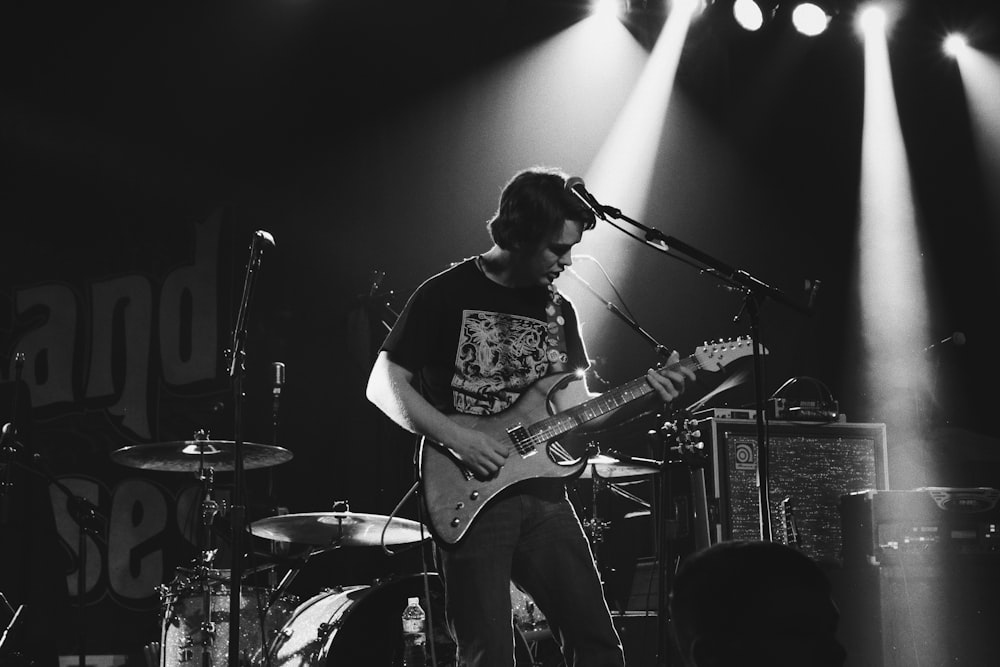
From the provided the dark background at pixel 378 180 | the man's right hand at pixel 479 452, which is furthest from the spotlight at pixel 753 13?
the man's right hand at pixel 479 452

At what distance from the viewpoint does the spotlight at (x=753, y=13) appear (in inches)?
258

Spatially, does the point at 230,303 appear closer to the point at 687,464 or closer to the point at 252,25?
the point at 252,25

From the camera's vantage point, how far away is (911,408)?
6.13 metres

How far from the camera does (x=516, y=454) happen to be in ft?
9.78

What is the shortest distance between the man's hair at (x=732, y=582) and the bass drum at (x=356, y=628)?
142 inches

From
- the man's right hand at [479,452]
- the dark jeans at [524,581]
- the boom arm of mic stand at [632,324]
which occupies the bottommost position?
the dark jeans at [524,581]

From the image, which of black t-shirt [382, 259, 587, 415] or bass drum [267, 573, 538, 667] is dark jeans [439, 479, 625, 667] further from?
bass drum [267, 573, 538, 667]

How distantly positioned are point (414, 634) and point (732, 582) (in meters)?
4.06

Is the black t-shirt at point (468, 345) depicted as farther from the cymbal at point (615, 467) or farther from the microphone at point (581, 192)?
the cymbal at point (615, 467)

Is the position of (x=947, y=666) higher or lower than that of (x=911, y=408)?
lower

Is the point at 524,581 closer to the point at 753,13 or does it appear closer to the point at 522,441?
the point at 522,441

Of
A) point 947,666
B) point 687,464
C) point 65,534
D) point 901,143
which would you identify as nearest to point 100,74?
point 65,534

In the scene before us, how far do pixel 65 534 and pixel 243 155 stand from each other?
9.58ft

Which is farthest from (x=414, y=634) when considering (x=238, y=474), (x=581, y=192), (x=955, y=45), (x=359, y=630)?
(x=955, y=45)
